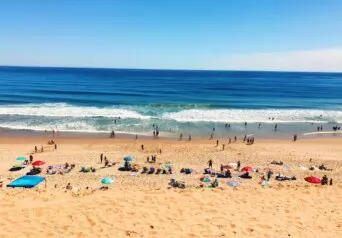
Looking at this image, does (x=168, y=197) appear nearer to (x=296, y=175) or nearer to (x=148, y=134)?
(x=296, y=175)

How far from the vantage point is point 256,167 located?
26.6 meters

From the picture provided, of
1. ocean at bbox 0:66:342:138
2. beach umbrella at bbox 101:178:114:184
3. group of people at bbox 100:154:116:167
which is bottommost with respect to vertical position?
beach umbrella at bbox 101:178:114:184

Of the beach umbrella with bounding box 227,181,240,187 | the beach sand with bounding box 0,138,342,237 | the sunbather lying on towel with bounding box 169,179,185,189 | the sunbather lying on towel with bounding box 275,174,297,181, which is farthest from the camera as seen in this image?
the sunbather lying on towel with bounding box 275,174,297,181

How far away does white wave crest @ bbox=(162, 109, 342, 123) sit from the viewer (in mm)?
48844

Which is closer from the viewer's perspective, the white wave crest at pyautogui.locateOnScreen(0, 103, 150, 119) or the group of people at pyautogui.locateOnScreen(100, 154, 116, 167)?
the group of people at pyautogui.locateOnScreen(100, 154, 116, 167)

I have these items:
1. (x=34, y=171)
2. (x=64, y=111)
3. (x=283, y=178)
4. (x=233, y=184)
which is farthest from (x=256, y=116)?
(x=34, y=171)

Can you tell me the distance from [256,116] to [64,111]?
32.0 metres

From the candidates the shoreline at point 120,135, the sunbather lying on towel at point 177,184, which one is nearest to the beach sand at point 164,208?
the sunbather lying on towel at point 177,184

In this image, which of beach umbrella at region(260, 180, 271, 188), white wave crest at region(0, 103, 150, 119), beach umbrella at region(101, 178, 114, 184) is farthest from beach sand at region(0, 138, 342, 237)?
white wave crest at region(0, 103, 150, 119)

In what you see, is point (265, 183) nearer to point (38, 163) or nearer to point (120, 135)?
point (38, 163)

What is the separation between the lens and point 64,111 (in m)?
52.7

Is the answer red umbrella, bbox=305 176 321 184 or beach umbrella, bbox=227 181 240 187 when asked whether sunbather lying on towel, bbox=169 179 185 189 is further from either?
red umbrella, bbox=305 176 321 184

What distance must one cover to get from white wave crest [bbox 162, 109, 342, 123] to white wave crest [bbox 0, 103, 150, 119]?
7229 millimetres

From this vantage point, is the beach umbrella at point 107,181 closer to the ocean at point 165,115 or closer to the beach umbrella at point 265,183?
the beach umbrella at point 265,183
